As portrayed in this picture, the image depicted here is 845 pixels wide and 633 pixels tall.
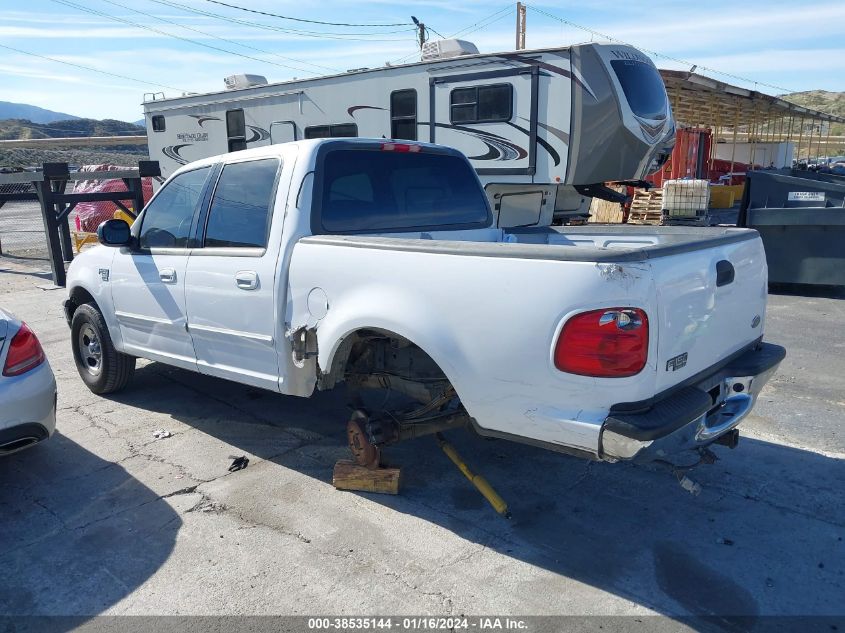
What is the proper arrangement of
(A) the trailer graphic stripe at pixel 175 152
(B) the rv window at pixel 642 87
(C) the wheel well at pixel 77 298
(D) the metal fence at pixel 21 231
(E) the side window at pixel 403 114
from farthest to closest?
(D) the metal fence at pixel 21 231 → (A) the trailer graphic stripe at pixel 175 152 → (E) the side window at pixel 403 114 → (B) the rv window at pixel 642 87 → (C) the wheel well at pixel 77 298

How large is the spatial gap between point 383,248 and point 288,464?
1.77 metres

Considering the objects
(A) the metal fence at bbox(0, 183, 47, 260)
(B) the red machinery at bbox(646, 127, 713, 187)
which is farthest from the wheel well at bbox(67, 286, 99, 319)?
(B) the red machinery at bbox(646, 127, 713, 187)

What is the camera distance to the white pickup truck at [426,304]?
9.36 feet

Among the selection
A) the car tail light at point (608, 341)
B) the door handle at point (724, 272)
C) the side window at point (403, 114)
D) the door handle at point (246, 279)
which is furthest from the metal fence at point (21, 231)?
the door handle at point (724, 272)

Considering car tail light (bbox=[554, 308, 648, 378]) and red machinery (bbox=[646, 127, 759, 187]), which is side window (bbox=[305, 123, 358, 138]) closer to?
car tail light (bbox=[554, 308, 648, 378])

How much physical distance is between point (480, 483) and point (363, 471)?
0.69 metres

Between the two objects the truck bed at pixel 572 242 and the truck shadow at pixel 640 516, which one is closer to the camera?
the truck bed at pixel 572 242

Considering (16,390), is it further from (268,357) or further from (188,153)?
(188,153)

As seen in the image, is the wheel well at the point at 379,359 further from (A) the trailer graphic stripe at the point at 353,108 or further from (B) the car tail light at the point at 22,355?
(A) the trailer graphic stripe at the point at 353,108

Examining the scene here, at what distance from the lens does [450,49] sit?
10.9m

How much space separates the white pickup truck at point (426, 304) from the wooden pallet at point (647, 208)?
12117mm

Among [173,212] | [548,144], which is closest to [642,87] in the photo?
[548,144]

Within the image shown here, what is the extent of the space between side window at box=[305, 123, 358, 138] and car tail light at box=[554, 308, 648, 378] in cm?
1006

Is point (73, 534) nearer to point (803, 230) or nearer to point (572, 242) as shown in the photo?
point (572, 242)
